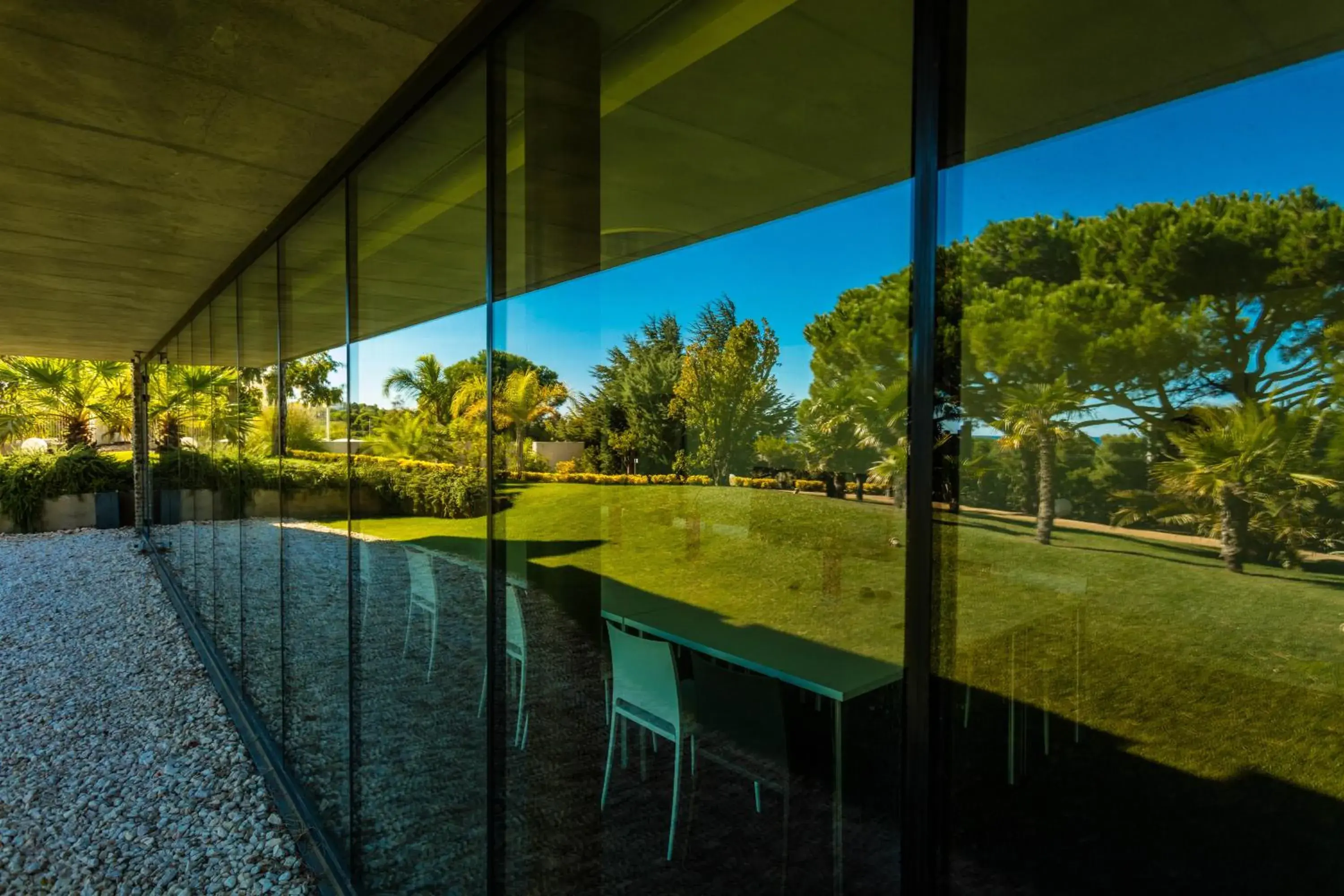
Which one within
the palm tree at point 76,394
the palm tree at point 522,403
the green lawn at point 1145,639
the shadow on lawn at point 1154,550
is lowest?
the green lawn at point 1145,639

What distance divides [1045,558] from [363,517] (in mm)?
2450

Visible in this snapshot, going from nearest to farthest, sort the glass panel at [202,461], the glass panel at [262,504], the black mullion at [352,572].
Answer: the black mullion at [352,572] < the glass panel at [262,504] < the glass panel at [202,461]

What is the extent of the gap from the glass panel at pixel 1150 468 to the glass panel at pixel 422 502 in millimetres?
1410

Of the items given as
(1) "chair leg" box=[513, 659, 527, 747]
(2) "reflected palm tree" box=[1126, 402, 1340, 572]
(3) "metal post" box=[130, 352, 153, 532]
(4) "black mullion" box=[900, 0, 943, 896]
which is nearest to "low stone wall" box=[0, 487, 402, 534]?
(1) "chair leg" box=[513, 659, 527, 747]

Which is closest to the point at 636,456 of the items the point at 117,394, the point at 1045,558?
the point at 1045,558

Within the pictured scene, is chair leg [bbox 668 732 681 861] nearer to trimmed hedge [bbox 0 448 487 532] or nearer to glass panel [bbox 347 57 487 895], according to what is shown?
glass panel [bbox 347 57 487 895]

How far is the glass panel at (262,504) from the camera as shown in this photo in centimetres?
378

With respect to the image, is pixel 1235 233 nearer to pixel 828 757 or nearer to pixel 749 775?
pixel 828 757

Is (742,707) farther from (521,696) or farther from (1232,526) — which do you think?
(1232,526)

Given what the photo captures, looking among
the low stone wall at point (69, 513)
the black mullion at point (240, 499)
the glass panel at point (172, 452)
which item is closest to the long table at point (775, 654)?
the black mullion at point (240, 499)

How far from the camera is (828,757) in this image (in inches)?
45.7

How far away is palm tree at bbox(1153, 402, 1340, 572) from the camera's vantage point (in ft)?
1.83

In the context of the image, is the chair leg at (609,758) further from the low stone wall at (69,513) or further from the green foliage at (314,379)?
the low stone wall at (69,513)

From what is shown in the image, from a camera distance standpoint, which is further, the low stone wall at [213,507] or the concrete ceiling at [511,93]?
the low stone wall at [213,507]
